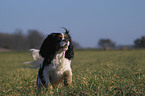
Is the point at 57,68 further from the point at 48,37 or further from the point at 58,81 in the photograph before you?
the point at 48,37

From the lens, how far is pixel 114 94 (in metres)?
2.86

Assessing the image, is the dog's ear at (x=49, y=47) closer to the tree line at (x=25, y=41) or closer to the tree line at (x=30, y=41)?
the tree line at (x=30, y=41)

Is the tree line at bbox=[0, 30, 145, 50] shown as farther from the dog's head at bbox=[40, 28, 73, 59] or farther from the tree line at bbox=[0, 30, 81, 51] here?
the dog's head at bbox=[40, 28, 73, 59]

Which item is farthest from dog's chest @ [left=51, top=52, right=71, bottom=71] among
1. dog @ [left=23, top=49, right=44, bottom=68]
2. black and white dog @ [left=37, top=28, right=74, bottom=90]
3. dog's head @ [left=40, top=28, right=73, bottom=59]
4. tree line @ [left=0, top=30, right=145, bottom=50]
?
tree line @ [left=0, top=30, right=145, bottom=50]

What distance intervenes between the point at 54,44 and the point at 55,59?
356mm

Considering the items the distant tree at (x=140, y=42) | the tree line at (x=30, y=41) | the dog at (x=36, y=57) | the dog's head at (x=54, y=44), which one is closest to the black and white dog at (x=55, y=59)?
the dog's head at (x=54, y=44)

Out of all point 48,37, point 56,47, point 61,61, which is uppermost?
point 48,37

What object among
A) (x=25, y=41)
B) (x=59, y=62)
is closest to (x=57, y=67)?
(x=59, y=62)

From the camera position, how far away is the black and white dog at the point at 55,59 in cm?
355

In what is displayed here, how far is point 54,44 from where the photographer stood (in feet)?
11.8

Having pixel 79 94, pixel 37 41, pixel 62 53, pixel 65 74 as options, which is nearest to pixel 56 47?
pixel 62 53

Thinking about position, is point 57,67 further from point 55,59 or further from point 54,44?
point 54,44

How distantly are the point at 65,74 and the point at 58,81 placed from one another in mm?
264

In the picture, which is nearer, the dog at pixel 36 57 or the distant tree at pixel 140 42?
the dog at pixel 36 57
